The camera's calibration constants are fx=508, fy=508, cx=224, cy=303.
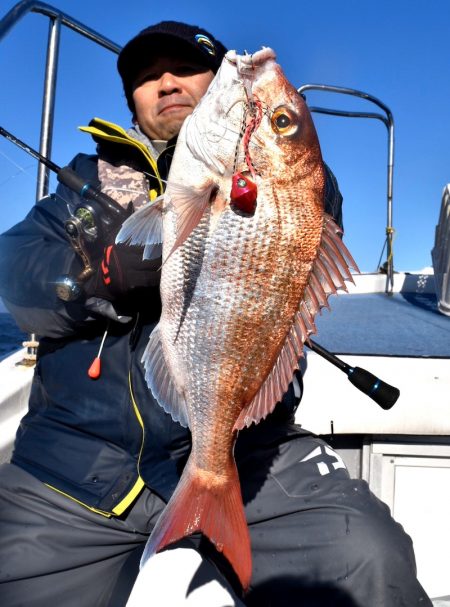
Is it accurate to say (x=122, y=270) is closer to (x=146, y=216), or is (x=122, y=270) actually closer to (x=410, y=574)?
Result: (x=146, y=216)

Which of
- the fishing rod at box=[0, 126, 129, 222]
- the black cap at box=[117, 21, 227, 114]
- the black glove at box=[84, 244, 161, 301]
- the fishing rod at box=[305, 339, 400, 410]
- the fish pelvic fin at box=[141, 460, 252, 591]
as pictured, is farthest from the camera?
the black cap at box=[117, 21, 227, 114]

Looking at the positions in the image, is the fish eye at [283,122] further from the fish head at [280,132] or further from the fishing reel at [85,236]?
the fishing reel at [85,236]

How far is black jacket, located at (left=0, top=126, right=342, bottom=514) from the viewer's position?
1.97m

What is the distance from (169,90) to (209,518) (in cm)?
178

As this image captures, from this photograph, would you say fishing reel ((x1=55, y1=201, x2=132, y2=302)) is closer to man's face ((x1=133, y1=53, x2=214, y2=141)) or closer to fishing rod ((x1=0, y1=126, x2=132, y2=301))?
fishing rod ((x1=0, y1=126, x2=132, y2=301))

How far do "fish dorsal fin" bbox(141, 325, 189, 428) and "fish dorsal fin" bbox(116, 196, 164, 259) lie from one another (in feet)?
0.94

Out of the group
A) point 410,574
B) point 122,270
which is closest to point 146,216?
point 122,270

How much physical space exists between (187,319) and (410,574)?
115 centimetres

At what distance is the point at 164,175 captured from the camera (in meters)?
2.25

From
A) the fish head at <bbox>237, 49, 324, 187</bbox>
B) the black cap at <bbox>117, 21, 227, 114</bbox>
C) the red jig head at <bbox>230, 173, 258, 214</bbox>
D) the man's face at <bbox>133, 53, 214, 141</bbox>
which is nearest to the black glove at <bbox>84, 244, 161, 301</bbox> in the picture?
the red jig head at <bbox>230, 173, 258, 214</bbox>

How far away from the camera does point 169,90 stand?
2.28 m

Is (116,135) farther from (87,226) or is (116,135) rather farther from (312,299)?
(312,299)

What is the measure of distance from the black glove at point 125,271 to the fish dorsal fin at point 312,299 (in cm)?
52

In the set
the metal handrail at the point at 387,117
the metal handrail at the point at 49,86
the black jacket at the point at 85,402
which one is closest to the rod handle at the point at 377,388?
the black jacket at the point at 85,402
